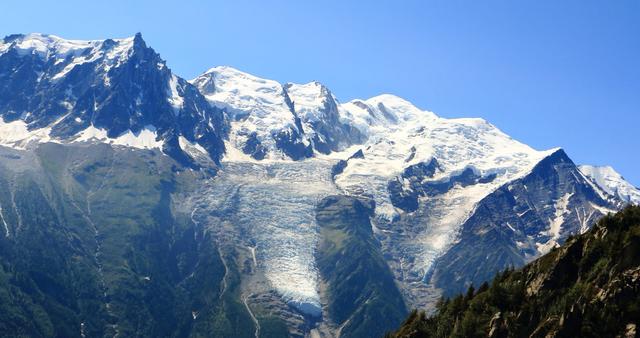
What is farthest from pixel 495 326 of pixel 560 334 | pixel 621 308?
pixel 621 308

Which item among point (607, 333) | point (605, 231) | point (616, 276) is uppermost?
point (605, 231)

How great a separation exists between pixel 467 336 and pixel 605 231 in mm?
32681

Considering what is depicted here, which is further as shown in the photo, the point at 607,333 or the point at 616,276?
the point at 616,276

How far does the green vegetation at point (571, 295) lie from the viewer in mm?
131125

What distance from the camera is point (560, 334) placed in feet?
445

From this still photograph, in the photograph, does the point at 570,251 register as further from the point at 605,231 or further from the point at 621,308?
the point at 621,308

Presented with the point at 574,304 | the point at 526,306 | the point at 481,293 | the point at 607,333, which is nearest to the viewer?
the point at 607,333

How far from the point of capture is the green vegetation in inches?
5162

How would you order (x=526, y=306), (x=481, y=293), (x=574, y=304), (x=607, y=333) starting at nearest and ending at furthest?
(x=607, y=333) < (x=574, y=304) < (x=526, y=306) < (x=481, y=293)

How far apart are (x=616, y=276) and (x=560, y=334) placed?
44.3 feet

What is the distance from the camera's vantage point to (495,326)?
153 m

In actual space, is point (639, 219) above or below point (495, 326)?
above

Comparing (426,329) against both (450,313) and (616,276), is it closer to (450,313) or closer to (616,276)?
(450,313)

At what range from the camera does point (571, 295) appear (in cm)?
14212
